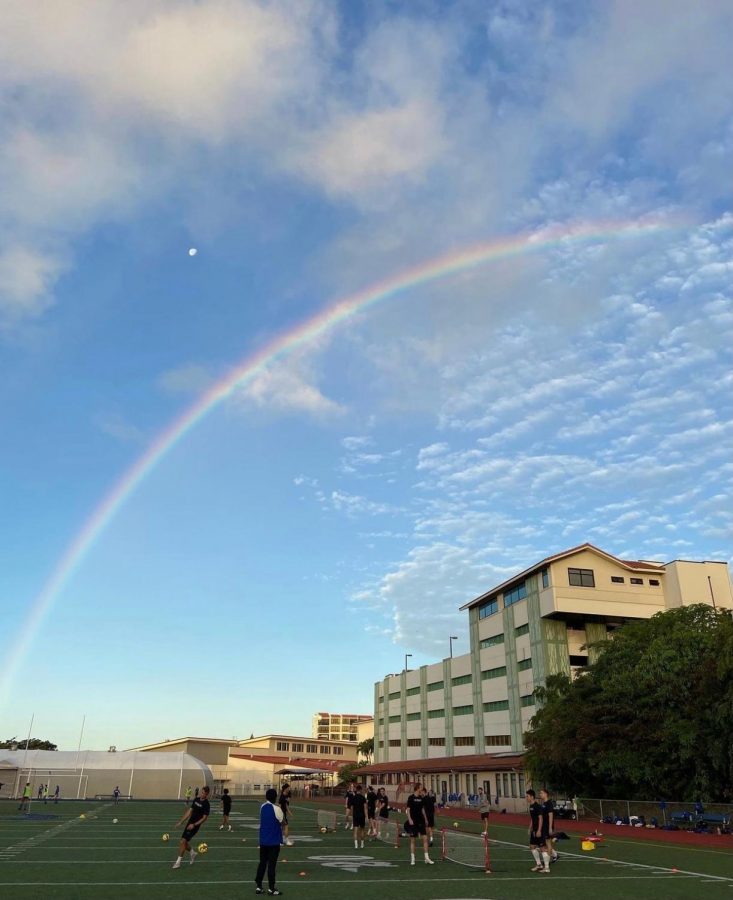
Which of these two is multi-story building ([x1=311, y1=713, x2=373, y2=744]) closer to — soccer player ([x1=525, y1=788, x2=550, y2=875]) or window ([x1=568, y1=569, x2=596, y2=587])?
window ([x1=568, y1=569, x2=596, y2=587])

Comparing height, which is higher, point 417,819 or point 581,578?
point 581,578

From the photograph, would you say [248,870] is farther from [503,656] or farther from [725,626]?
[503,656]

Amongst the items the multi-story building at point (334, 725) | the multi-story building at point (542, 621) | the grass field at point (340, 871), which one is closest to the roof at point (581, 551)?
the multi-story building at point (542, 621)

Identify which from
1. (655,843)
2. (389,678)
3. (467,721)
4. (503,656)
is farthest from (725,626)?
(389,678)

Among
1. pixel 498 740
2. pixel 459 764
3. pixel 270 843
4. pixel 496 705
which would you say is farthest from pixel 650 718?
pixel 270 843

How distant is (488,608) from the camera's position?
66.6 meters

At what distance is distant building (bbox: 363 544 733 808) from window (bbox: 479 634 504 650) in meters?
0.10

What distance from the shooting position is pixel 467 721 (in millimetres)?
67125

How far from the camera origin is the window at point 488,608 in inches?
2562

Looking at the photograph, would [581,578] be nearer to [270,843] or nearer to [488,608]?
[488,608]

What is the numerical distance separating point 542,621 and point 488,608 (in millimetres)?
11359

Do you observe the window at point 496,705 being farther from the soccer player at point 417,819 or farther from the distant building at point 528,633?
the soccer player at point 417,819

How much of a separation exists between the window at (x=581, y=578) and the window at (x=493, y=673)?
35.5 feet

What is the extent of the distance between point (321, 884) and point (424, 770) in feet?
189
